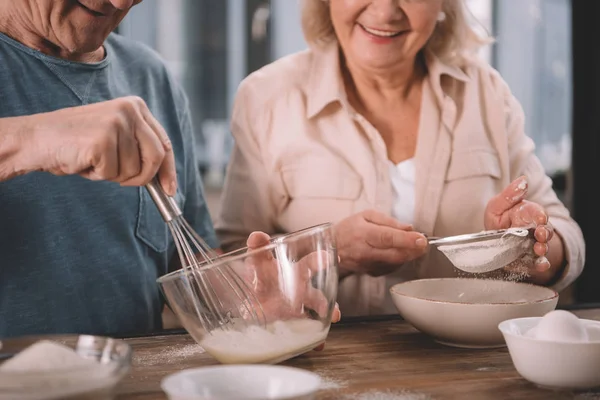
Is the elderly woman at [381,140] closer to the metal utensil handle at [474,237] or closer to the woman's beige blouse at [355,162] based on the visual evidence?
the woman's beige blouse at [355,162]

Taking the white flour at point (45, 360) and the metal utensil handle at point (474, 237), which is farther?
the metal utensil handle at point (474, 237)

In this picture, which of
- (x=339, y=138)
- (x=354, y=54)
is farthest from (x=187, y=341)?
(x=354, y=54)

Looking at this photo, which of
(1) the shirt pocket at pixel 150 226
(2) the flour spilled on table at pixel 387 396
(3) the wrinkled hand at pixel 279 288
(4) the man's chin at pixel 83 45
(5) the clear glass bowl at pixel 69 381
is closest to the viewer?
(5) the clear glass bowl at pixel 69 381

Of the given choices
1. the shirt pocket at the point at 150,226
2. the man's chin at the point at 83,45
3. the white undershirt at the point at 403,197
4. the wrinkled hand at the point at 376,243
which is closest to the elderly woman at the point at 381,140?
the white undershirt at the point at 403,197

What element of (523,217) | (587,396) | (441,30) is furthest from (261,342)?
(441,30)

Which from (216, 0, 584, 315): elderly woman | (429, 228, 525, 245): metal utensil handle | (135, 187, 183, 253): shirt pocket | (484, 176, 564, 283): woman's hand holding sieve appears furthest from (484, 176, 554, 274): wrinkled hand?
(135, 187, 183, 253): shirt pocket

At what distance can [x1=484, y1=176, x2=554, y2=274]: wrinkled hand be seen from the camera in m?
1.45

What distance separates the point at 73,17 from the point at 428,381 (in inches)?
36.9

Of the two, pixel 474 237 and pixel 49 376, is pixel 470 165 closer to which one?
pixel 474 237

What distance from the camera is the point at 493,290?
1387mm

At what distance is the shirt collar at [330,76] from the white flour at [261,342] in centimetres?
90

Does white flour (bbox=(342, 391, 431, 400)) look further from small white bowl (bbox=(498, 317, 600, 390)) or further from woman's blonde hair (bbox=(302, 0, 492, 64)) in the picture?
woman's blonde hair (bbox=(302, 0, 492, 64))

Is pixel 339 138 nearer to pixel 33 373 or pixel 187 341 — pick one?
pixel 187 341

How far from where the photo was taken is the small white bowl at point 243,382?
0.83m
